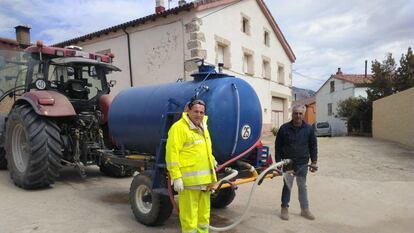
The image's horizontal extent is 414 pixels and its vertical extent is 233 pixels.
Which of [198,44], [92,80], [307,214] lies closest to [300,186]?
[307,214]

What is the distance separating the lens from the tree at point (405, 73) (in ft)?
80.8

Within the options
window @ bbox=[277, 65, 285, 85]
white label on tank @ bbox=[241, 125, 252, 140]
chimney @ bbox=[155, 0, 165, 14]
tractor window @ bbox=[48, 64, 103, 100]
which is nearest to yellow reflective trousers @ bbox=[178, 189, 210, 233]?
white label on tank @ bbox=[241, 125, 252, 140]

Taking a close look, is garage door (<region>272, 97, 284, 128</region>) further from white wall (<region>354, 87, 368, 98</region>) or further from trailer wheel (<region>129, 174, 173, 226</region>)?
white wall (<region>354, 87, 368, 98</region>)

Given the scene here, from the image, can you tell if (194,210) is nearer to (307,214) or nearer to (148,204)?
(148,204)

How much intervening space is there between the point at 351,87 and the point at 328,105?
575 centimetres

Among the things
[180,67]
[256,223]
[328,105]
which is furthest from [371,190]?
[328,105]

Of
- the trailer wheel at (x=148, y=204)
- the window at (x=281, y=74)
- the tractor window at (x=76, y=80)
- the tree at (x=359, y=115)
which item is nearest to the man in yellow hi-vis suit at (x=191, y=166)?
the trailer wheel at (x=148, y=204)

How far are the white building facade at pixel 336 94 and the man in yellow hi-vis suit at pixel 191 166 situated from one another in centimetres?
3300

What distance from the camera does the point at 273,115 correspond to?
21.8m

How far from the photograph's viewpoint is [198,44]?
14.6 metres

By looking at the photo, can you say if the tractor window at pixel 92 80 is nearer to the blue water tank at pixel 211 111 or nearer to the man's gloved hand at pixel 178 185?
the blue water tank at pixel 211 111

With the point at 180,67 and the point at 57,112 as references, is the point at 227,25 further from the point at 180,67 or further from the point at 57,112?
Answer: the point at 57,112

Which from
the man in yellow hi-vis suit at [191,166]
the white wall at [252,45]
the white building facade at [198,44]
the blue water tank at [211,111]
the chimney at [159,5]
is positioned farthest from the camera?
the chimney at [159,5]

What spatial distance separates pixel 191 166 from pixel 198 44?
10978mm
